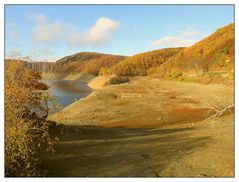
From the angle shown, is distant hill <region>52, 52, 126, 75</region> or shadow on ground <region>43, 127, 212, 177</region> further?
distant hill <region>52, 52, 126, 75</region>

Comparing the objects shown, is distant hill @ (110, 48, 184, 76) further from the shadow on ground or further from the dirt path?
the shadow on ground

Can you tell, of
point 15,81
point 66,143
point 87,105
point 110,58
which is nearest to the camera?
point 15,81

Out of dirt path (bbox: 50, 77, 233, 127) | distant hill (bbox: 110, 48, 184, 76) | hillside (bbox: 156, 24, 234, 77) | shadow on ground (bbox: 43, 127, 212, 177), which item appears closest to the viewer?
shadow on ground (bbox: 43, 127, 212, 177)

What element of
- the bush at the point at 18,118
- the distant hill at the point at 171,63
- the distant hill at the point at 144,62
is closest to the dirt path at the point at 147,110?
the distant hill at the point at 171,63

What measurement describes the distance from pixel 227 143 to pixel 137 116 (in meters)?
12.6

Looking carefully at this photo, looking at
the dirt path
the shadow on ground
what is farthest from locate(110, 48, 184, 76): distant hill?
the shadow on ground

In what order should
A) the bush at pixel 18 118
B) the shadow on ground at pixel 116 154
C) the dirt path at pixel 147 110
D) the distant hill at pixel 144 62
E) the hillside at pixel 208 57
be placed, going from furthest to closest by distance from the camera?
1. the distant hill at pixel 144 62
2. the hillside at pixel 208 57
3. the dirt path at pixel 147 110
4. the shadow on ground at pixel 116 154
5. the bush at pixel 18 118

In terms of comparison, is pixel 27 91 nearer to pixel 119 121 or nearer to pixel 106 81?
pixel 119 121

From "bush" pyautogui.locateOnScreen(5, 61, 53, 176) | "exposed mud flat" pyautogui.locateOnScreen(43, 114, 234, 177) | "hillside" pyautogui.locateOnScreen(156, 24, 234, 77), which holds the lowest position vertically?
"exposed mud flat" pyautogui.locateOnScreen(43, 114, 234, 177)

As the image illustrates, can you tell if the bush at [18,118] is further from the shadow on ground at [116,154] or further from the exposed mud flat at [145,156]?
the exposed mud flat at [145,156]

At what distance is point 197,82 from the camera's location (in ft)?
147

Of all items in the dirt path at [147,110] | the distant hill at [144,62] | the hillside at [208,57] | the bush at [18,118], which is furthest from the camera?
the distant hill at [144,62]

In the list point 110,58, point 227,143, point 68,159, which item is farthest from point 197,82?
point 110,58

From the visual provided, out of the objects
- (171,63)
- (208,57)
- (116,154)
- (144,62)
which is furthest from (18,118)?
(144,62)
